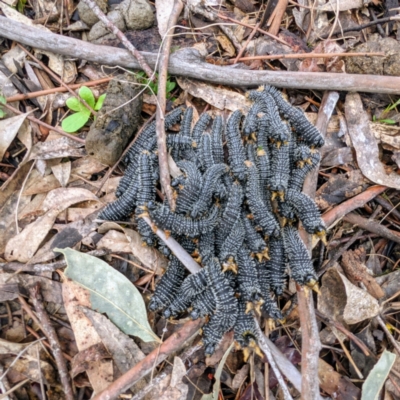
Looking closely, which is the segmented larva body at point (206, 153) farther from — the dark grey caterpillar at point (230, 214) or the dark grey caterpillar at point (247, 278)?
the dark grey caterpillar at point (247, 278)

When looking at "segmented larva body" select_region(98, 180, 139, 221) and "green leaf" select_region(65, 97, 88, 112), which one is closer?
"segmented larva body" select_region(98, 180, 139, 221)

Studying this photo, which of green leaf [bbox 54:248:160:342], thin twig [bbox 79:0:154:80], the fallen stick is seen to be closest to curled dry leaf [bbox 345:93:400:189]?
the fallen stick

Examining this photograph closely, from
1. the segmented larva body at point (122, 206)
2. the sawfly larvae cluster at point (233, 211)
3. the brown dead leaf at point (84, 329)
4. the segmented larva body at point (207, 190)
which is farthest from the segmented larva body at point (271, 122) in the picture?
the brown dead leaf at point (84, 329)

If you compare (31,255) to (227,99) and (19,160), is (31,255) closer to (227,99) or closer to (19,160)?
(19,160)

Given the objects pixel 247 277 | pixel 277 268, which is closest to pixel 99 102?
pixel 247 277

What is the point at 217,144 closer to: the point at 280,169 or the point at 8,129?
the point at 280,169

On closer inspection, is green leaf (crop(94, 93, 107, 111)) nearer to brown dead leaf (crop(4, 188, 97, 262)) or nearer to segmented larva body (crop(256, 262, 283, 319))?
brown dead leaf (crop(4, 188, 97, 262))
